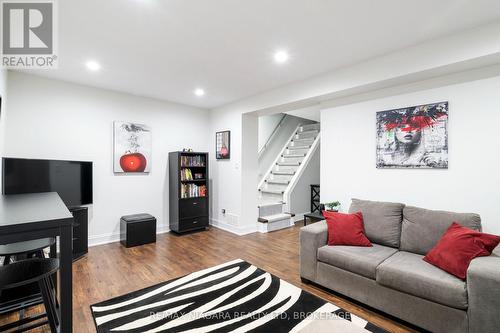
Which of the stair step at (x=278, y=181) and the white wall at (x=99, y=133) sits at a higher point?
the white wall at (x=99, y=133)

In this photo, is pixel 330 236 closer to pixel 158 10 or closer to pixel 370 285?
pixel 370 285

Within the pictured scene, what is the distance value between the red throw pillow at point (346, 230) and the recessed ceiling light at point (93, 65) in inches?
136

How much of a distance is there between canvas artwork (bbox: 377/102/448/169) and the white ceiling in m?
0.78

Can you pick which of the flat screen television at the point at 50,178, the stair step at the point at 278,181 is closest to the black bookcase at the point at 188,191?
the flat screen television at the point at 50,178

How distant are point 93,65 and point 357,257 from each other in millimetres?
3823

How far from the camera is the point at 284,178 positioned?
246 inches

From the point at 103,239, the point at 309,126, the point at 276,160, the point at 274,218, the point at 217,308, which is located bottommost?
the point at 217,308

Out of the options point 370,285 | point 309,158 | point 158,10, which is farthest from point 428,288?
point 309,158

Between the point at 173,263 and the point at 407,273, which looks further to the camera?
the point at 173,263

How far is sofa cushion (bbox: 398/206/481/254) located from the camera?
2.26 metres

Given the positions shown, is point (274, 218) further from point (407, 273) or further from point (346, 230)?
point (407, 273)

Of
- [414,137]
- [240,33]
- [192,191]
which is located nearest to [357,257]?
[414,137]

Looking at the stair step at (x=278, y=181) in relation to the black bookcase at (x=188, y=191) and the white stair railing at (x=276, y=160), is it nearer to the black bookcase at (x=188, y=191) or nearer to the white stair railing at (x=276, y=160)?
the white stair railing at (x=276, y=160)

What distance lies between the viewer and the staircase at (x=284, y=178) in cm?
518
